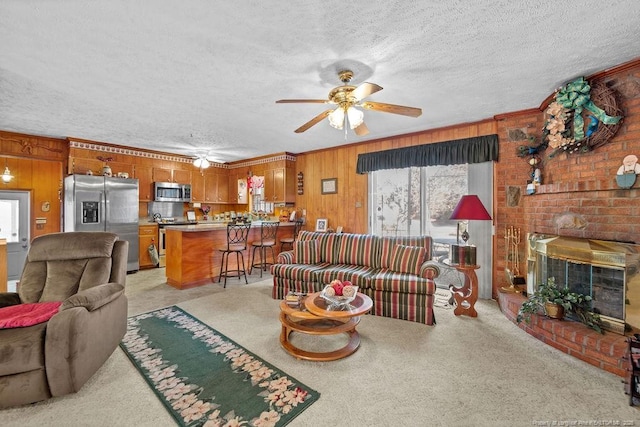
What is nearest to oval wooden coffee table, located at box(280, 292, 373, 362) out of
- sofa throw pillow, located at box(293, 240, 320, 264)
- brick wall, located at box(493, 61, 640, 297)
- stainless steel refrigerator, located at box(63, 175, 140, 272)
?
sofa throw pillow, located at box(293, 240, 320, 264)

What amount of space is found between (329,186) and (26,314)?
4.69 metres

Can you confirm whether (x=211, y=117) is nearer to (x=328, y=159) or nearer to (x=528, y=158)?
(x=328, y=159)

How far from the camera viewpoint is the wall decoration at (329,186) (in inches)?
225

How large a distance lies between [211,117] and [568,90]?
13.7 feet

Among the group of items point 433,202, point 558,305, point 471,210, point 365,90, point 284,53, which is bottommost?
point 558,305

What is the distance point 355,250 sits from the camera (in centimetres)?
396

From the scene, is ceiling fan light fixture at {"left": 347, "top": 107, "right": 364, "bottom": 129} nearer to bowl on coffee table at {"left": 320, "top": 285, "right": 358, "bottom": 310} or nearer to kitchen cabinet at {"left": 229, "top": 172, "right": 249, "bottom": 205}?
bowl on coffee table at {"left": 320, "top": 285, "right": 358, "bottom": 310}

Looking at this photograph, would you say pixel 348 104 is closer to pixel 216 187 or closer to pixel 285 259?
pixel 285 259

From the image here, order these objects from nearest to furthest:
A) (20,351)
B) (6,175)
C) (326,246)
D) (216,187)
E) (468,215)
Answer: (20,351) < (468,215) < (326,246) < (6,175) < (216,187)

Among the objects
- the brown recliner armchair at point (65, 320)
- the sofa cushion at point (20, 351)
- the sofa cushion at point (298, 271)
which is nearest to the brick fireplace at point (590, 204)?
the sofa cushion at point (298, 271)

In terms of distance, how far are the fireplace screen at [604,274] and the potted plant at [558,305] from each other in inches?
2.9

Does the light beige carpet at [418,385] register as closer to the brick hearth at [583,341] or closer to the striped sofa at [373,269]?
the brick hearth at [583,341]

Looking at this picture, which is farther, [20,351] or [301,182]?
[301,182]

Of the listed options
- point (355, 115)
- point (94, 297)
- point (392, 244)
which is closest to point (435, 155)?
point (392, 244)
